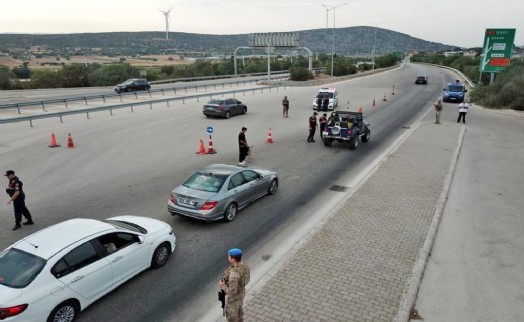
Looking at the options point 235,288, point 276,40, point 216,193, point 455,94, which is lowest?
point 455,94

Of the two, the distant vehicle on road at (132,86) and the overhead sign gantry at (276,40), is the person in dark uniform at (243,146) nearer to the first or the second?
the distant vehicle on road at (132,86)

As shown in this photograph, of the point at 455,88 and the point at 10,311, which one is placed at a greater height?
the point at 455,88

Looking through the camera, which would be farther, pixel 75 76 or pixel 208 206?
pixel 75 76

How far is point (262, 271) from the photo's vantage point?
798 centimetres

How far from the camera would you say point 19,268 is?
607cm

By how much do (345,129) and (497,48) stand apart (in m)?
28.5

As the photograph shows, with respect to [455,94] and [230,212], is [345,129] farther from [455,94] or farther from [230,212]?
[455,94]

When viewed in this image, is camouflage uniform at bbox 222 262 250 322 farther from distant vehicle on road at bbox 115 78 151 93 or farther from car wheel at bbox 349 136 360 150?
distant vehicle on road at bbox 115 78 151 93

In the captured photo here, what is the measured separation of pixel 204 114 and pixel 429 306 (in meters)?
23.2

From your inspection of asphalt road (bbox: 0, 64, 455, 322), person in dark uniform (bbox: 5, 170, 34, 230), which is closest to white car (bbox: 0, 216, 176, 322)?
asphalt road (bbox: 0, 64, 455, 322)

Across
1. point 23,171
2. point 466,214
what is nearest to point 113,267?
point 466,214

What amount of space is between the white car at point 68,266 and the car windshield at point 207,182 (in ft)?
8.13

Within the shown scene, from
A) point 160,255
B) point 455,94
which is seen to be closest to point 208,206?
point 160,255

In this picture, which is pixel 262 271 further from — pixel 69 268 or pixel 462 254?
pixel 462 254
